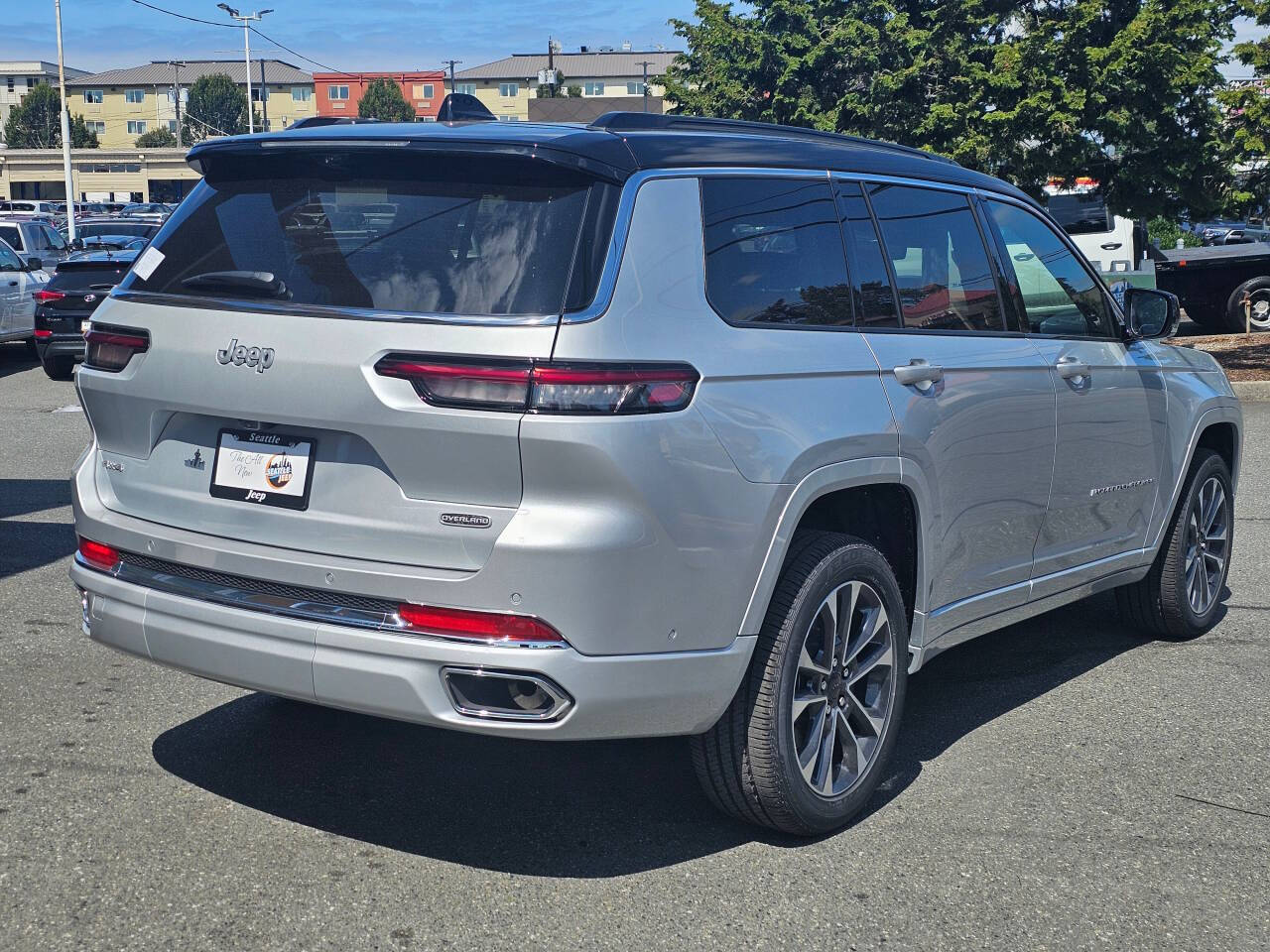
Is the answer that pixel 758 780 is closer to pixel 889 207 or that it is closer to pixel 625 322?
pixel 625 322

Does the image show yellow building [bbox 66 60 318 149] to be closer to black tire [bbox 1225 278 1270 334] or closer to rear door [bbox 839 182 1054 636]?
black tire [bbox 1225 278 1270 334]

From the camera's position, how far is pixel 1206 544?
6.31 meters

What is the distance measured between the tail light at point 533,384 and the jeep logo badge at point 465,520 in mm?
252

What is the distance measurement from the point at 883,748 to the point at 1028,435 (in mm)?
1235

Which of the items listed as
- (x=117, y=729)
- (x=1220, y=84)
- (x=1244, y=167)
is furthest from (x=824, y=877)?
(x=1244, y=167)

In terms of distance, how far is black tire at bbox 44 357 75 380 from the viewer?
1653 centimetres

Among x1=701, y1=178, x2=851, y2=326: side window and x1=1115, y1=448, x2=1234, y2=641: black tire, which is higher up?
x1=701, y1=178, x2=851, y2=326: side window

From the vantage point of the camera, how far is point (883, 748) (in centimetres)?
424

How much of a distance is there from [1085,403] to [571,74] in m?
152

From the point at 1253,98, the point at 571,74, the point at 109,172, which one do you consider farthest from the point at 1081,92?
the point at 571,74

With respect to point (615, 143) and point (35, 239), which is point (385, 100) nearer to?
point (35, 239)

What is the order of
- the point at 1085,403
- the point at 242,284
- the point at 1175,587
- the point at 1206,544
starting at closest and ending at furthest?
the point at 242,284, the point at 1085,403, the point at 1175,587, the point at 1206,544

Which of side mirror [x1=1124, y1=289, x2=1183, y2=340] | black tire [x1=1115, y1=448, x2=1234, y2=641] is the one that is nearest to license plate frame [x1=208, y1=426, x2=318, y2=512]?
side mirror [x1=1124, y1=289, x2=1183, y2=340]

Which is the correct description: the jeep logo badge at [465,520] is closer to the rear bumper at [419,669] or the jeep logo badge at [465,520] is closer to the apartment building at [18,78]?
the rear bumper at [419,669]
